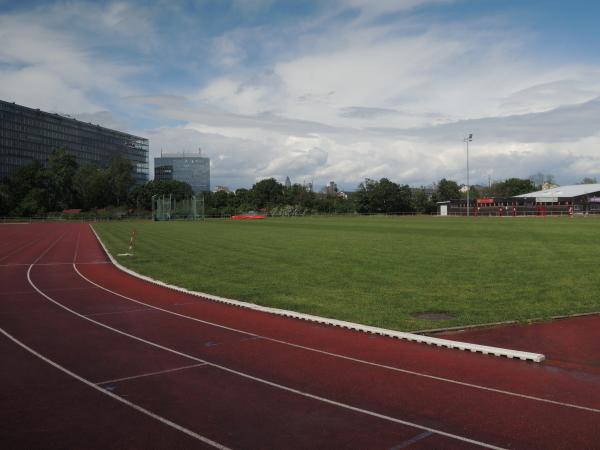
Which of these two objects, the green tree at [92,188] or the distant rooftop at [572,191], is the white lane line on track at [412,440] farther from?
the green tree at [92,188]

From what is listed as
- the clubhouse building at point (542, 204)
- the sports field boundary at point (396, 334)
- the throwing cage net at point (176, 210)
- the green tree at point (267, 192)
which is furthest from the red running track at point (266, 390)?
the green tree at point (267, 192)

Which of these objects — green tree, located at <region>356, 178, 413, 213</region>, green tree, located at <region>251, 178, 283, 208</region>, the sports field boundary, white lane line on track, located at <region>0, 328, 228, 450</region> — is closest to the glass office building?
green tree, located at <region>251, 178, 283, 208</region>

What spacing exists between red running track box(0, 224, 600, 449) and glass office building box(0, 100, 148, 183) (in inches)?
5665

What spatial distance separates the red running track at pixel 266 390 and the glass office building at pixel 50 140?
143894 mm

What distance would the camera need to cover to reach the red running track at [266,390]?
5.60 m

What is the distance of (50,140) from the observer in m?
151

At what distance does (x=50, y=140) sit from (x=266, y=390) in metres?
162

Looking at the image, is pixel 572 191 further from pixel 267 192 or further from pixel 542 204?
pixel 267 192

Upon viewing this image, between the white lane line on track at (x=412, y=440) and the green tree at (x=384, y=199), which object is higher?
the green tree at (x=384, y=199)

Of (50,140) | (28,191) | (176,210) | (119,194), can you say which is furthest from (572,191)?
(50,140)

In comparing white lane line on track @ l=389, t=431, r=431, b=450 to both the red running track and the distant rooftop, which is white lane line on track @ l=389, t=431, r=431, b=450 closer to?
the red running track

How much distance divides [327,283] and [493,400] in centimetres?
969

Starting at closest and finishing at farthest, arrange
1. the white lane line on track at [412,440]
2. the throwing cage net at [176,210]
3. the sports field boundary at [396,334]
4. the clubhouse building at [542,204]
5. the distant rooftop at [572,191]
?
1. the white lane line on track at [412,440]
2. the sports field boundary at [396,334]
3. the throwing cage net at [176,210]
4. the clubhouse building at [542,204]
5. the distant rooftop at [572,191]

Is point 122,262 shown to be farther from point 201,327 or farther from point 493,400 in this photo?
point 493,400
